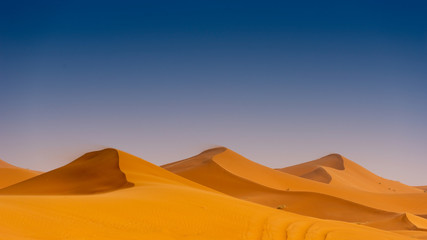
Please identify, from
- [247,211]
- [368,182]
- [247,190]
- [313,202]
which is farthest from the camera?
[368,182]

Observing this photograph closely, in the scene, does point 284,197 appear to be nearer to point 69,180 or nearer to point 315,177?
point 69,180

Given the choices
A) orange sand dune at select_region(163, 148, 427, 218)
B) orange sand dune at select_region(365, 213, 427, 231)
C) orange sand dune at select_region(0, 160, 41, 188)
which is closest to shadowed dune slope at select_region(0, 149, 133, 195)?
orange sand dune at select_region(163, 148, 427, 218)

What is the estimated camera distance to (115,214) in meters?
12.6

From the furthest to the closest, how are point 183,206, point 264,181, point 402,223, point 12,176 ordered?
point 12,176 < point 264,181 < point 402,223 < point 183,206

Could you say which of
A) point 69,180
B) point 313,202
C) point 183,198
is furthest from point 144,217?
point 313,202

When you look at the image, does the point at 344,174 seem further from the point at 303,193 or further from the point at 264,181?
the point at 303,193

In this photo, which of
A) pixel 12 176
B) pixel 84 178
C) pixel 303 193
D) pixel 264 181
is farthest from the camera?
pixel 12 176

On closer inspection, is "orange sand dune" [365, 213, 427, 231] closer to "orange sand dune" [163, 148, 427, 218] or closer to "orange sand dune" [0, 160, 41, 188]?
"orange sand dune" [163, 148, 427, 218]

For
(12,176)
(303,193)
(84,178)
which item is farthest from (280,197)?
(12,176)

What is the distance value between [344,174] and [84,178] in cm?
4495

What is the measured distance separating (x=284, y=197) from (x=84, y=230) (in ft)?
84.3

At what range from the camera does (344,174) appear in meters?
61.3

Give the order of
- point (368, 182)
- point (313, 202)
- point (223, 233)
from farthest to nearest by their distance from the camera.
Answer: point (368, 182) → point (313, 202) → point (223, 233)

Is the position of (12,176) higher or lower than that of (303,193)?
higher
